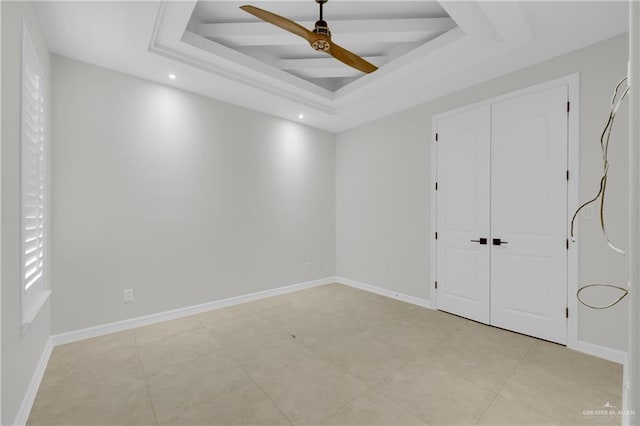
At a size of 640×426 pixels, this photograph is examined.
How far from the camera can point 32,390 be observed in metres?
1.96

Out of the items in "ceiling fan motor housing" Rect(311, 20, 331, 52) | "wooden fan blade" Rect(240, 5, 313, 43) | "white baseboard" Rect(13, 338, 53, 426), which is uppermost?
"wooden fan blade" Rect(240, 5, 313, 43)

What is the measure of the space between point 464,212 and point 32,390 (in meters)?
4.14

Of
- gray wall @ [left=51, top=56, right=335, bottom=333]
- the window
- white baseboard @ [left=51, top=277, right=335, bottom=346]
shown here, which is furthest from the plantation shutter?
white baseboard @ [left=51, top=277, right=335, bottom=346]

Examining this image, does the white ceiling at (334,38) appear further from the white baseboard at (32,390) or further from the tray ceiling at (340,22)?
the white baseboard at (32,390)

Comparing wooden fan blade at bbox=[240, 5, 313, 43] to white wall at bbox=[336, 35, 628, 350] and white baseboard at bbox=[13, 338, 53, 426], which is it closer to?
white wall at bbox=[336, 35, 628, 350]

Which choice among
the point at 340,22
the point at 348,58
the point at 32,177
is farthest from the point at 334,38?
the point at 32,177

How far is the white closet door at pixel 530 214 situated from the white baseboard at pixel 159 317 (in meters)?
2.84

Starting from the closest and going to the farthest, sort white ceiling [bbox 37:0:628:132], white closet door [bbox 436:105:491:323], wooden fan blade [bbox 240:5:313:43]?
wooden fan blade [bbox 240:5:313:43], white ceiling [bbox 37:0:628:132], white closet door [bbox 436:105:491:323]

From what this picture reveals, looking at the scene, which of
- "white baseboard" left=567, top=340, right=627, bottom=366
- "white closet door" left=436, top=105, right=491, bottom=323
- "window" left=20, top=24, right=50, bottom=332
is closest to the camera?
"window" left=20, top=24, right=50, bottom=332

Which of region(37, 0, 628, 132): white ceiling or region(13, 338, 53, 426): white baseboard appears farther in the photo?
region(37, 0, 628, 132): white ceiling

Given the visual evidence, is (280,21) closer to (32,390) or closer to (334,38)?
(334,38)

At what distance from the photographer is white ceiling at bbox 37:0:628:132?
2.27 meters

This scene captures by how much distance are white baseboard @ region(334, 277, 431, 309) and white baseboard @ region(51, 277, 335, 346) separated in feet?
2.57

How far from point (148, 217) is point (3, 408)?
A: 6.63ft
